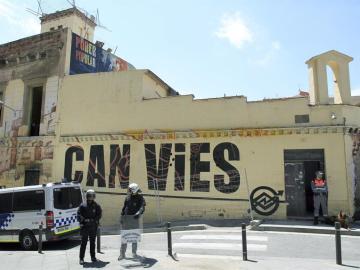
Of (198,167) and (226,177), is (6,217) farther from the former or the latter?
(226,177)

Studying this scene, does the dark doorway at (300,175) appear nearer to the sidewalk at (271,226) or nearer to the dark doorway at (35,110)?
the sidewalk at (271,226)

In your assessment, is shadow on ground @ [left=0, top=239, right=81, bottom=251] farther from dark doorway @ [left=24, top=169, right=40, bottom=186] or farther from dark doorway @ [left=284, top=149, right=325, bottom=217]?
dark doorway @ [left=284, top=149, right=325, bottom=217]

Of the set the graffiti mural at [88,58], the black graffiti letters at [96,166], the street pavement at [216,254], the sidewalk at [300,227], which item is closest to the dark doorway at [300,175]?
the sidewalk at [300,227]

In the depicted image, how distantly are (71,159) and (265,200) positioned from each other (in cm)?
976

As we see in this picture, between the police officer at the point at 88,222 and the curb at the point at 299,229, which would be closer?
the police officer at the point at 88,222

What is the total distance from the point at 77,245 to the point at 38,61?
492 inches

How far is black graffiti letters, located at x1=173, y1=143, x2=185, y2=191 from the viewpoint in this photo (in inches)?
669

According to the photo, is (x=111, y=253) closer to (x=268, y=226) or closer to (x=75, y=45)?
(x=268, y=226)

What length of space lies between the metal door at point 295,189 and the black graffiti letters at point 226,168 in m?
2.02

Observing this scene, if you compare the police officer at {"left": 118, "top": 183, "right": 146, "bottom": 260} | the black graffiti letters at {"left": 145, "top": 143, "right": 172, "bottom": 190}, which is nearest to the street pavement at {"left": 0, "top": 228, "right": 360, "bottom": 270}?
the police officer at {"left": 118, "top": 183, "right": 146, "bottom": 260}

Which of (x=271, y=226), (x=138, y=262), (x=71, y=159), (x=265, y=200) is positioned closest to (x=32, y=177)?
(x=71, y=159)

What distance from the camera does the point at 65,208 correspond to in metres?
12.4

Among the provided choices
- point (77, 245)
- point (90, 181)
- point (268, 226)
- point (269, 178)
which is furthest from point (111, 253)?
point (90, 181)

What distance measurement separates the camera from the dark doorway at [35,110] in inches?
859
